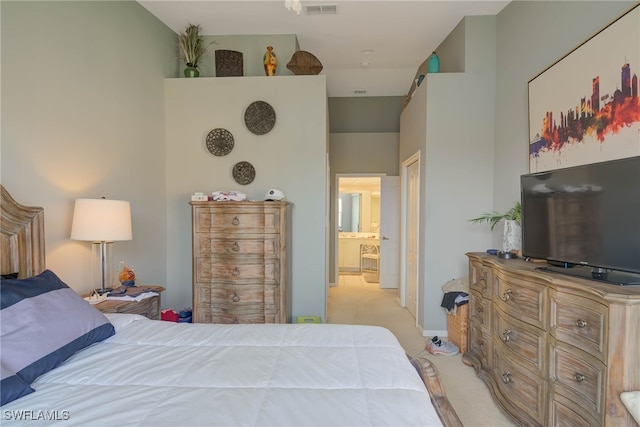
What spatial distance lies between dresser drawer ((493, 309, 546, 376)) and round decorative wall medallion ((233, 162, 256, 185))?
2.63 meters

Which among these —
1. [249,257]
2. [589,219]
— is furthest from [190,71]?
[589,219]

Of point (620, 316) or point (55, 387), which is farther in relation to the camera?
point (620, 316)

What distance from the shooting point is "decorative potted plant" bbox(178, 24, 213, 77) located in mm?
3355

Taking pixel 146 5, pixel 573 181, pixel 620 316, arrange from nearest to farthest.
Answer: pixel 620 316 < pixel 573 181 < pixel 146 5

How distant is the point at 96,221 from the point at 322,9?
2.93 m

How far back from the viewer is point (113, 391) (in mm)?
1068

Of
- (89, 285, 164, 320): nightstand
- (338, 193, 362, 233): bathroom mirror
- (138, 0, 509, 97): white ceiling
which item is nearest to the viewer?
(89, 285, 164, 320): nightstand

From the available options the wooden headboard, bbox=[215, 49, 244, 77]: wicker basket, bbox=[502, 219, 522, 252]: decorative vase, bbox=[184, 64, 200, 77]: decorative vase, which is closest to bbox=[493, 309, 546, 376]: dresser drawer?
bbox=[502, 219, 522, 252]: decorative vase

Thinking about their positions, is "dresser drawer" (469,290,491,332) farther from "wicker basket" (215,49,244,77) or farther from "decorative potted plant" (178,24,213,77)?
"decorative potted plant" (178,24,213,77)

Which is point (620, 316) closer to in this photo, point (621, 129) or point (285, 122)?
point (621, 129)

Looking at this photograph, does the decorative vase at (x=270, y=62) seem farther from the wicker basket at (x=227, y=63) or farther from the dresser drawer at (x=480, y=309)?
the dresser drawer at (x=480, y=309)

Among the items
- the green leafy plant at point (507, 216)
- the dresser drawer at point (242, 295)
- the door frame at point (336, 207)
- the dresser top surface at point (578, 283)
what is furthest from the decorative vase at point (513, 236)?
the door frame at point (336, 207)

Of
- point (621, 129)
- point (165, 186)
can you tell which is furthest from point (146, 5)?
point (621, 129)

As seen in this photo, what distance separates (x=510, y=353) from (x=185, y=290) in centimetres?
316
